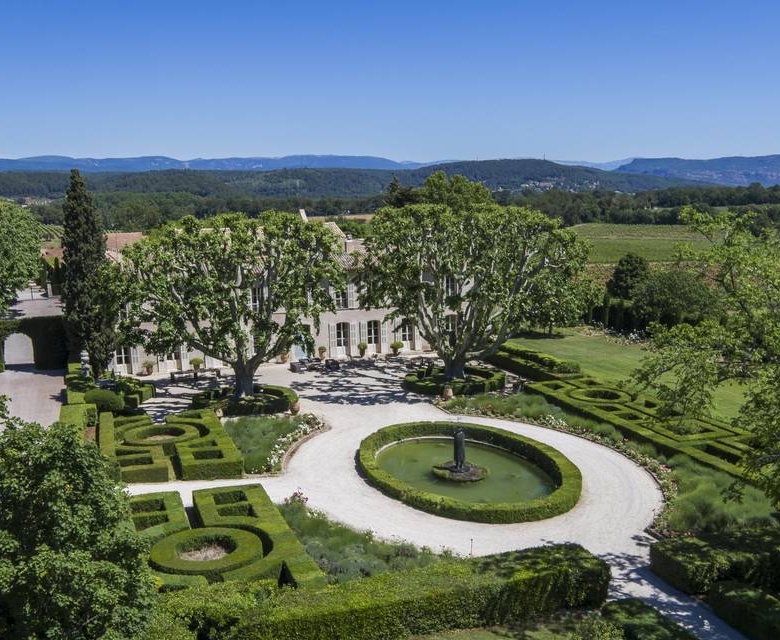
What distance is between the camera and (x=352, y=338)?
43969 mm

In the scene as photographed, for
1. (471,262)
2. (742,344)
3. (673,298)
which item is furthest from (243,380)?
(673,298)

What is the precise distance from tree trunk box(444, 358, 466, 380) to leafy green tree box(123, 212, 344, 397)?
7171mm

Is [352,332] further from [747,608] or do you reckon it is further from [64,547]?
[64,547]

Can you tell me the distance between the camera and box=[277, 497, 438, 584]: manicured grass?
57.8ft

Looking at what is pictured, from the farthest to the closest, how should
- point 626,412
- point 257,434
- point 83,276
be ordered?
point 83,276 < point 626,412 < point 257,434

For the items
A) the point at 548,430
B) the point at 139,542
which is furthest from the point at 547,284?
the point at 139,542

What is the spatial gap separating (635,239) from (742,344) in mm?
103227

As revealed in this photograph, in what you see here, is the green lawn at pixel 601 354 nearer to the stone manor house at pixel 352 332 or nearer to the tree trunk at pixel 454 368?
the tree trunk at pixel 454 368

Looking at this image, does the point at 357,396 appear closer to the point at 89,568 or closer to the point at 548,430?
the point at 548,430

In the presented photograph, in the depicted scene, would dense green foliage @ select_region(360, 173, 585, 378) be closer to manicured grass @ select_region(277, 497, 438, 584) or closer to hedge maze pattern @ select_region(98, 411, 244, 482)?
hedge maze pattern @ select_region(98, 411, 244, 482)

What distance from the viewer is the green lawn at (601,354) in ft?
115

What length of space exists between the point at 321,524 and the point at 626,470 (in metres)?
11.4

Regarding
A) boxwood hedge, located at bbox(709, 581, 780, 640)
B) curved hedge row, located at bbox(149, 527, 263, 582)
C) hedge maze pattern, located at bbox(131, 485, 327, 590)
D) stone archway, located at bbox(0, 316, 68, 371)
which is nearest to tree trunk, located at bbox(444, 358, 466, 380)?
hedge maze pattern, located at bbox(131, 485, 327, 590)

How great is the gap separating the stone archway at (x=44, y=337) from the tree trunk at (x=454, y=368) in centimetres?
2105
